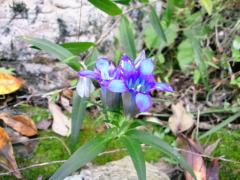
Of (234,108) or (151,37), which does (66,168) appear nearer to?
(234,108)

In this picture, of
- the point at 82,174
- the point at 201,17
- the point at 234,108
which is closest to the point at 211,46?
the point at 201,17

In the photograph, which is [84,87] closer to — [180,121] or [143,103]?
[143,103]

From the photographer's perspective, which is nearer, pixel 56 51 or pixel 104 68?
pixel 104 68

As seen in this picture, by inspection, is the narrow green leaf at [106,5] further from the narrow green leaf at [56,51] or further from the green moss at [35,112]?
the green moss at [35,112]

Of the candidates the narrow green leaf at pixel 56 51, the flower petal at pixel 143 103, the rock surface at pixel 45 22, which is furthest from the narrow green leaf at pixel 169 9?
the flower petal at pixel 143 103

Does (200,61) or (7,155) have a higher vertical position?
(200,61)

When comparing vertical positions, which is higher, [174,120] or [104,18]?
[104,18]

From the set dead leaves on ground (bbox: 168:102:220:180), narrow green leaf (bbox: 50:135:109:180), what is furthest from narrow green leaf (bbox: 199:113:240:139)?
narrow green leaf (bbox: 50:135:109:180)

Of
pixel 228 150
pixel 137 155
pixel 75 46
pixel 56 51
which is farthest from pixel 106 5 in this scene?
pixel 228 150
